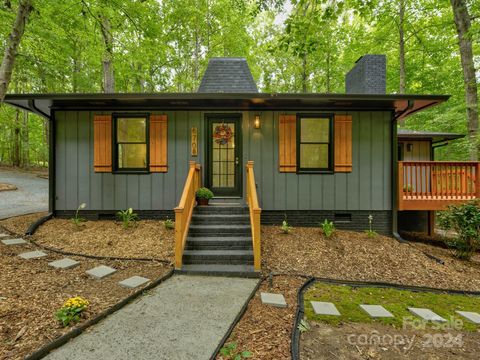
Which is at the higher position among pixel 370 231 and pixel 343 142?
pixel 343 142

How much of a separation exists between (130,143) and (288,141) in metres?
3.94

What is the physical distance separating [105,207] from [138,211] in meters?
0.83

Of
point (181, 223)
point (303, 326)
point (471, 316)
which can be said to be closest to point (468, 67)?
point (471, 316)

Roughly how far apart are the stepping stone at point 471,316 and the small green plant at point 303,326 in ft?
6.78

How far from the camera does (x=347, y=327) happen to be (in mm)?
2500

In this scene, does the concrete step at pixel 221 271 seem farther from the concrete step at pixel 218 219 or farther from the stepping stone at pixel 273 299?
the concrete step at pixel 218 219

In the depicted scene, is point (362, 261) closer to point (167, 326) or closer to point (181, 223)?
point (181, 223)

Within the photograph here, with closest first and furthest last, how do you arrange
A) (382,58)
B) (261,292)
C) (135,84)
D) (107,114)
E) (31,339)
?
1. (31,339)
2. (261,292)
3. (107,114)
4. (382,58)
5. (135,84)

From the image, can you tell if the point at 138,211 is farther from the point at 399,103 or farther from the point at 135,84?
the point at 135,84

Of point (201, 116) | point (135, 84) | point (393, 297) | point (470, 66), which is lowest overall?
point (393, 297)

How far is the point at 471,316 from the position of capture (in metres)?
2.84

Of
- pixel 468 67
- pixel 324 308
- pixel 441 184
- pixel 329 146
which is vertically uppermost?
pixel 468 67

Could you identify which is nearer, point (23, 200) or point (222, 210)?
point (222, 210)

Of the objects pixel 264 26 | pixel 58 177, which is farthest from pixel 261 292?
pixel 264 26
